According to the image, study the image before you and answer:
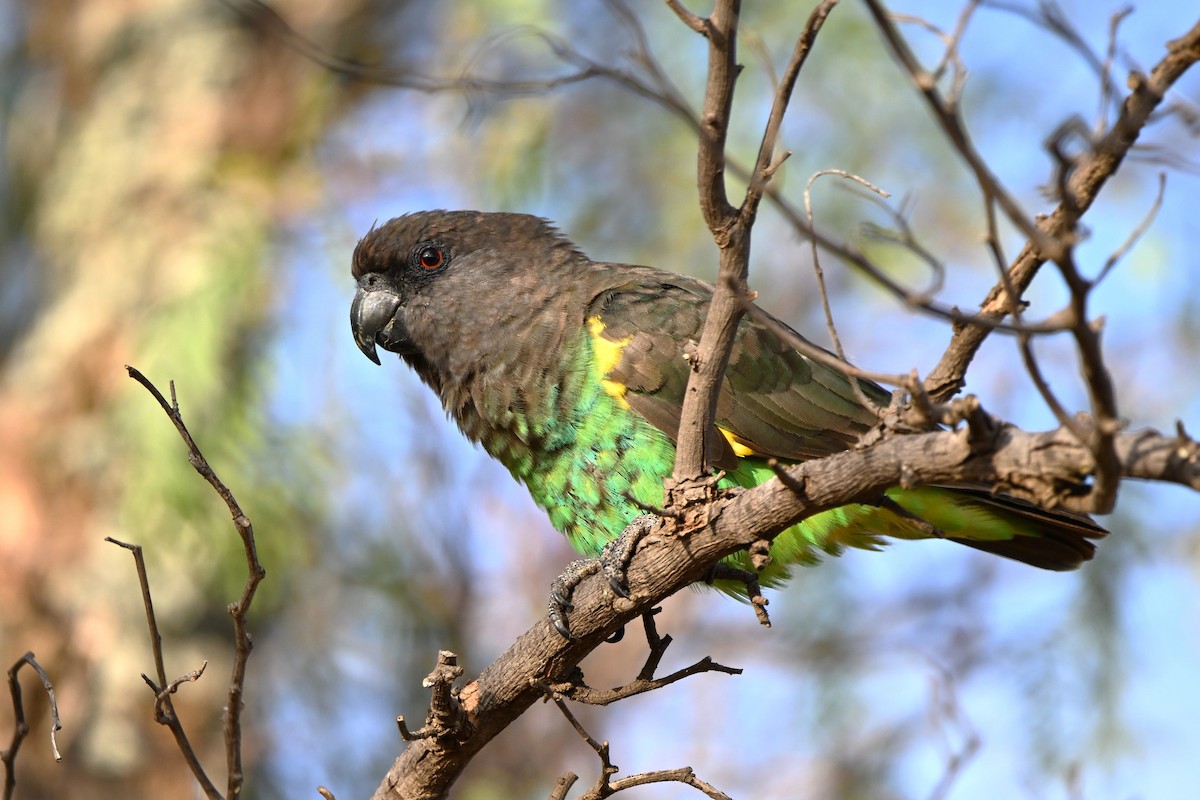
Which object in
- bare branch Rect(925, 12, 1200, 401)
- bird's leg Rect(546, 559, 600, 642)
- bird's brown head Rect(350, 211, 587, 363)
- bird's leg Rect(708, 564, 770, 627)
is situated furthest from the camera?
bird's brown head Rect(350, 211, 587, 363)

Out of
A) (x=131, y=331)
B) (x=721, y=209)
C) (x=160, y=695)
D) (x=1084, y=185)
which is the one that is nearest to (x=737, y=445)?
(x=721, y=209)

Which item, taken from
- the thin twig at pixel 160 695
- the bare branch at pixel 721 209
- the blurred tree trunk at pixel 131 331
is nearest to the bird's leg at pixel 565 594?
the bare branch at pixel 721 209

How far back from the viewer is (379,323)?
4.21 metres

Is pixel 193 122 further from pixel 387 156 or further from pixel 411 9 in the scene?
pixel 411 9

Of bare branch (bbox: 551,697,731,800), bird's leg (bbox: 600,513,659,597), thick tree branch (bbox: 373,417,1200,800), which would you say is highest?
bird's leg (bbox: 600,513,659,597)

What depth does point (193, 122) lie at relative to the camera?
23.6 ft

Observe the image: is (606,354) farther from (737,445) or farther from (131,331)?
(131,331)

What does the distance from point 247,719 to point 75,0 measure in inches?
203

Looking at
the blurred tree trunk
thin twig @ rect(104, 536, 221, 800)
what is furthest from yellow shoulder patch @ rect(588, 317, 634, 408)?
the blurred tree trunk

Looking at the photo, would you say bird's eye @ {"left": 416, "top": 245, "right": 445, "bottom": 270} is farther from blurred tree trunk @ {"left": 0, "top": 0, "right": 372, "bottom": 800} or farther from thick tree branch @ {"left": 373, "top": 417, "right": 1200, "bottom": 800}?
blurred tree trunk @ {"left": 0, "top": 0, "right": 372, "bottom": 800}

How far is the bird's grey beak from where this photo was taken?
4211 millimetres

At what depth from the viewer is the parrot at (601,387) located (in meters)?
3.57

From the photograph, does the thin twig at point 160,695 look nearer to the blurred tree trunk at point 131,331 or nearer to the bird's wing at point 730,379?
the bird's wing at point 730,379

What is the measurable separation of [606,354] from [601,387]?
0.12m
